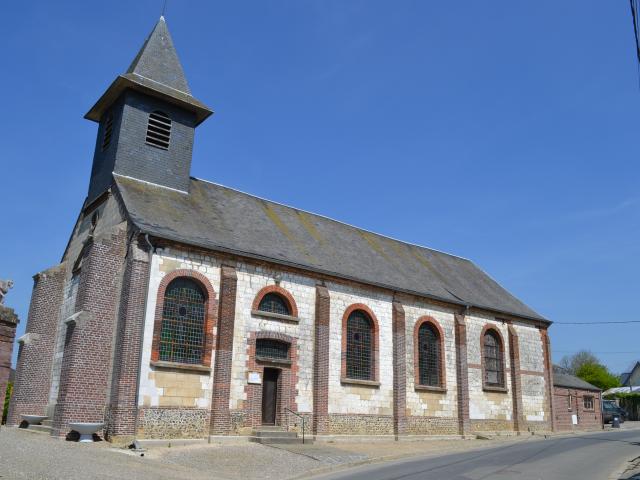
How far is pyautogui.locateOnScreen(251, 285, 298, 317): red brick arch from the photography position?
768 inches

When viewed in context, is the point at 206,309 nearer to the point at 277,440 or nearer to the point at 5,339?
the point at 277,440

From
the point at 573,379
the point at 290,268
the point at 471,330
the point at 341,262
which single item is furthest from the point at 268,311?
the point at 573,379

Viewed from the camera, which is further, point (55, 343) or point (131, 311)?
point (55, 343)

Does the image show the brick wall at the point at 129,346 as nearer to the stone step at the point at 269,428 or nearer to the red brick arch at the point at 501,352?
the stone step at the point at 269,428

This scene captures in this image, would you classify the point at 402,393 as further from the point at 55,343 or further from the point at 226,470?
the point at 55,343

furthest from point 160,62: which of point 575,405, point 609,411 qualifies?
point 609,411

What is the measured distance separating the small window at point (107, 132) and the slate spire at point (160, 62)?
204cm

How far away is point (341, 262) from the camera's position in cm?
2314

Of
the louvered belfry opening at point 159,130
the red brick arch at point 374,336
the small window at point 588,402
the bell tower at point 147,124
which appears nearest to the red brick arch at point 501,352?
the red brick arch at point 374,336

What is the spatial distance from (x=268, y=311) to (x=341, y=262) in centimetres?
447

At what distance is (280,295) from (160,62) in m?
10.7

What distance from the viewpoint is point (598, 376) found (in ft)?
200

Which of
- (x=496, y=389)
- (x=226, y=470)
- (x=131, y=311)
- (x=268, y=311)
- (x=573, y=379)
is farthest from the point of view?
(x=573, y=379)

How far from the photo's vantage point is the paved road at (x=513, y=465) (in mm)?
12539
